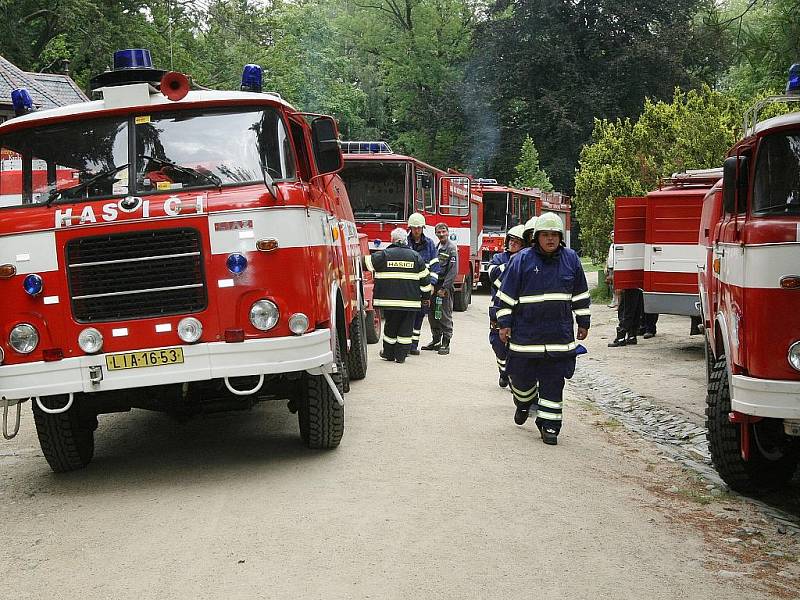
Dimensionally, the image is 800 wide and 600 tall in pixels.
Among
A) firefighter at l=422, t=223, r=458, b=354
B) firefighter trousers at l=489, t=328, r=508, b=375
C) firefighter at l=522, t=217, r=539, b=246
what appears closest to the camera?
firefighter at l=522, t=217, r=539, b=246

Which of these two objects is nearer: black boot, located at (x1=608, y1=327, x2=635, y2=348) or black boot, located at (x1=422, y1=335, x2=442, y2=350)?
black boot, located at (x1=422, y1=335, x2=442, y2=350)

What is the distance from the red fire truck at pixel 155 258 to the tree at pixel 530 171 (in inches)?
1510

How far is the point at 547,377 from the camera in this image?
30.2 ft

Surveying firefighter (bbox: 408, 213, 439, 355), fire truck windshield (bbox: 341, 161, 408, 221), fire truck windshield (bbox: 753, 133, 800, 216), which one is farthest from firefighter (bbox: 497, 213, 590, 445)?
fire truck windshield (bbox: 341, 161, 408, 221)

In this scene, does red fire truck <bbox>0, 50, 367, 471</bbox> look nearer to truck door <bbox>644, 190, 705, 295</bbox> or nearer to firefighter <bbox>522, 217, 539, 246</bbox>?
firefighter <bbox>522, 217, 539, 246</bbox>

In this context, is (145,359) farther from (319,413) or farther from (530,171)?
(530,171)

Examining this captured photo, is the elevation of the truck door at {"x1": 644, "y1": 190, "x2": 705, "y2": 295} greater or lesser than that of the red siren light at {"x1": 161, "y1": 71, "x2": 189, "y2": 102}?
lesser

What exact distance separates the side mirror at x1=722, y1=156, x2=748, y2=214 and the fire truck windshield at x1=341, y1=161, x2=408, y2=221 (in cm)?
1397

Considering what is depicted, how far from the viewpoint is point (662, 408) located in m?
11.8

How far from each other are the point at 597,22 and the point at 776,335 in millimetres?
42366

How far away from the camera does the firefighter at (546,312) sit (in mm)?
9062

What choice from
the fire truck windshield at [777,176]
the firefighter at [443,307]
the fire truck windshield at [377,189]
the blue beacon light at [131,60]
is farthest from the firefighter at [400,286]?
the fire truck windshield at [777,176]

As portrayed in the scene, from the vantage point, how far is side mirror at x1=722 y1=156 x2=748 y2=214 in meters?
7.21

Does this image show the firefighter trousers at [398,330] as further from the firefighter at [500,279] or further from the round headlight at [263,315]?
the round headlight at [263,315]
